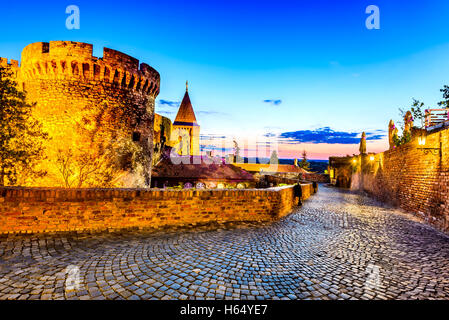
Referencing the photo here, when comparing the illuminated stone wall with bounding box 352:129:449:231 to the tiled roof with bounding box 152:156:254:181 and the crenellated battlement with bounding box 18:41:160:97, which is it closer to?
the tiled roof with bounding box 152:156:254:181

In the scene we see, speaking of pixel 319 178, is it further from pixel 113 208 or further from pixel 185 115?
pixel 113 208

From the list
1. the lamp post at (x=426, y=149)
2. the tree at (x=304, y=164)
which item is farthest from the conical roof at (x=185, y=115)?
the tree at (x=304, y=164)

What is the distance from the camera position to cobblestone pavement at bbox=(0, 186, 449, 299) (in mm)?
2832

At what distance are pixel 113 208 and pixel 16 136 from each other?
7.05m

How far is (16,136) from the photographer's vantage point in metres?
8.81

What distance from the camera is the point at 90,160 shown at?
10164mm

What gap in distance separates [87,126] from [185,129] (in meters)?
29.7

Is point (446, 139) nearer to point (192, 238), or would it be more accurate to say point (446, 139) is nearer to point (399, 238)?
point (399, 238)

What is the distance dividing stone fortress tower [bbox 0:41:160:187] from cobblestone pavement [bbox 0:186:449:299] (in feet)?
19.9

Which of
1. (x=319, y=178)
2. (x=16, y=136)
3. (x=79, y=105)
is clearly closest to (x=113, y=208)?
(x=16, y=136)

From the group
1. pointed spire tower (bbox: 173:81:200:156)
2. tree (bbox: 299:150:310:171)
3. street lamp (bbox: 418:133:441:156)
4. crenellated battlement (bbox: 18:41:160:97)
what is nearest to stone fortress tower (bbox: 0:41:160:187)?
crenellated battlement (bbox: 18:41:160:97)

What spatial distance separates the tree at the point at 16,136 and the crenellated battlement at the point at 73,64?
1.25 meters

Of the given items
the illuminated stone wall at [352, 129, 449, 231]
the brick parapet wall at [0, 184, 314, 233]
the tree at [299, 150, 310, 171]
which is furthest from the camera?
the tree at [299, 150, 310, 171]

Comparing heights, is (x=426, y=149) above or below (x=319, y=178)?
above
